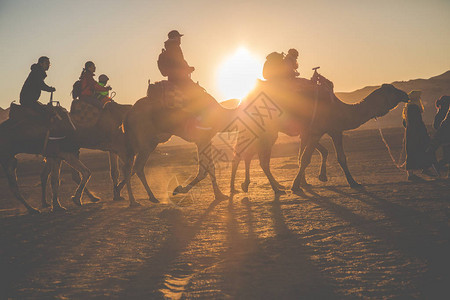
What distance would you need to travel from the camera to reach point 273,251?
5625 millimetres

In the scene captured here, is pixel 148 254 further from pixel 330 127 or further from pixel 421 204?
pixel 330 127

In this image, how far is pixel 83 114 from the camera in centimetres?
1133

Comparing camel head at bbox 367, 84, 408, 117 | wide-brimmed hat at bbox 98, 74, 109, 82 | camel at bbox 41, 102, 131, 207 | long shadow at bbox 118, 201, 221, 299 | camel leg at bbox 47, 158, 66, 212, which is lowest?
long shadow at bbox 118, 201, 221, 299

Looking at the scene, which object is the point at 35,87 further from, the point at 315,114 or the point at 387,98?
the point at 387,98

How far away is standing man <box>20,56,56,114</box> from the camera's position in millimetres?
9812

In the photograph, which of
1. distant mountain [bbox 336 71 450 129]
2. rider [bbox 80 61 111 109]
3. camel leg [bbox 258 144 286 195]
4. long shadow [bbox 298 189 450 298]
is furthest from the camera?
distant mountain [bbox 336 71 450 129]

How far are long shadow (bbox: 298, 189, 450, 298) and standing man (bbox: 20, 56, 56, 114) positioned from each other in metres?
6.84

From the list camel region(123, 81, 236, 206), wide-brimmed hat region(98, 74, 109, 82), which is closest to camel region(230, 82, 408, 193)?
camel region(123, 81, 236, 206)

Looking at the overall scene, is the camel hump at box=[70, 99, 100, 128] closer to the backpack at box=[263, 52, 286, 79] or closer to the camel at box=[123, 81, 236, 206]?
the camel at box=[123, 81, 236, 206]

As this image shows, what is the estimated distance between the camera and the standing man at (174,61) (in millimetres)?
9531

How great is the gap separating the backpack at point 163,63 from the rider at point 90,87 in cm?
272

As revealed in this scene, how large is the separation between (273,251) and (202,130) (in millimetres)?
4648

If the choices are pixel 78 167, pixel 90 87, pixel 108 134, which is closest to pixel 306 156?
pixel 108 134

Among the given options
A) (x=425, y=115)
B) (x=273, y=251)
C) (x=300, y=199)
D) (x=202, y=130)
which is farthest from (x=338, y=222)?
(x=425, y=115)
